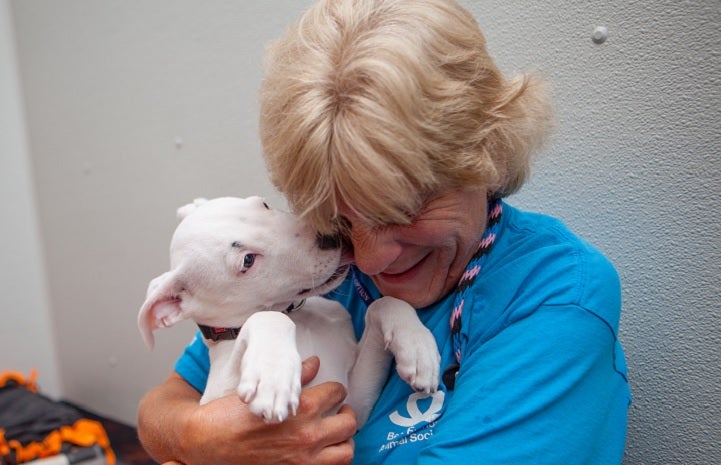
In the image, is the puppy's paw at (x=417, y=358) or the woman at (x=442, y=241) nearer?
the woman at (x=442, y=241)

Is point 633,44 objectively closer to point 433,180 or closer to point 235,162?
point 433,180

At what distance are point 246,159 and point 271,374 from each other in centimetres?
124

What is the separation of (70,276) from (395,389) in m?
2.35

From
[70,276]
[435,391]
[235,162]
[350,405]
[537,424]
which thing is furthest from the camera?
[70,276]

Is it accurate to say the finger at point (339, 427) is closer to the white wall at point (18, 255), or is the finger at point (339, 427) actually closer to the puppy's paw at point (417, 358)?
the puppy's paw at point (417, 358)

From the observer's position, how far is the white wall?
9.50 ft

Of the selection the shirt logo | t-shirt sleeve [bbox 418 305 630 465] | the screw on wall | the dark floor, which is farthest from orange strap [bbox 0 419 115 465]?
the screw on wall

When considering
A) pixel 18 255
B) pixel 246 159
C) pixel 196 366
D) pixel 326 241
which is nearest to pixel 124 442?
pixel 18 255

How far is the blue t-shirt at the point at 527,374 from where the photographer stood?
2.79ft

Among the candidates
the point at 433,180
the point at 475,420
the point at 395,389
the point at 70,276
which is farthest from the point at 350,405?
the point at 70,276

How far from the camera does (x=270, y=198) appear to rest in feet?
5.99

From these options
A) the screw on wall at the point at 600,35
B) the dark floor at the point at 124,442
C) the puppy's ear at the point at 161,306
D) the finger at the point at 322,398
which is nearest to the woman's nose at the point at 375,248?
the finger at the point at 322,398

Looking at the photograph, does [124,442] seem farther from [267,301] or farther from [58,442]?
[267,301]

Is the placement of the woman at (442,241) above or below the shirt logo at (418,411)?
above
